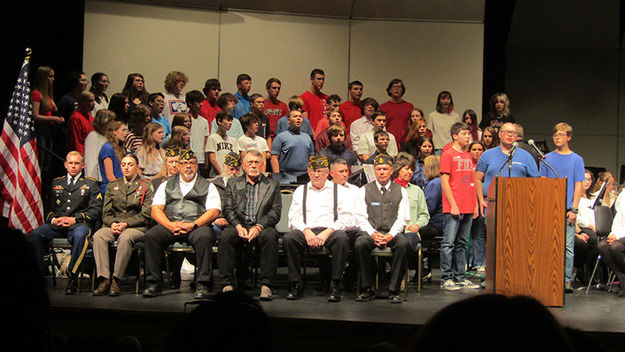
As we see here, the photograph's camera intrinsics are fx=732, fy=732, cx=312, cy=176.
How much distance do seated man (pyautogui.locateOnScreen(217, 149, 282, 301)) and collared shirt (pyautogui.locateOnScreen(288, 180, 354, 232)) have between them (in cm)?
17

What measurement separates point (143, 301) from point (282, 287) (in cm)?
149

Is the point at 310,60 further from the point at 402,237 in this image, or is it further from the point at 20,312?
the point at 20,312

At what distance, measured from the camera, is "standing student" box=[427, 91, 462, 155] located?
385 inches

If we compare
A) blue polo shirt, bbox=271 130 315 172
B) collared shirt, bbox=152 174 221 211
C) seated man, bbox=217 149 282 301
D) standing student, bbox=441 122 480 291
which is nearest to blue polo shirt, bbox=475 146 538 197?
standing student, bbox=441 122 480 291

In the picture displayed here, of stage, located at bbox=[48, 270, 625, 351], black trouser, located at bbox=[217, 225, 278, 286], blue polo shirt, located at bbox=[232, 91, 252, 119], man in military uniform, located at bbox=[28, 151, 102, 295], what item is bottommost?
stage, located at bbox=[48, 270, 625, 351]

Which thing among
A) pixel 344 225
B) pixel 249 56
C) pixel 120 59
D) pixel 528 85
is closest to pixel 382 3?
pixel 249 56

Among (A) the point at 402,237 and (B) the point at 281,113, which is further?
(B) the point at 281,113

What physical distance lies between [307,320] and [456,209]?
7.54 ft

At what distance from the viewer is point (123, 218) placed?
21.6 feet

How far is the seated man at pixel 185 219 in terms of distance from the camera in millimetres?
6180

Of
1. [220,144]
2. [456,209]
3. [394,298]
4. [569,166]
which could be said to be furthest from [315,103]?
[394,298]

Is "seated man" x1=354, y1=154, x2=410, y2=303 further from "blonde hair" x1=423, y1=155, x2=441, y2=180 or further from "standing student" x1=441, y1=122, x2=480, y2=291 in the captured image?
"blonde hair" x1=423, y1=155, x2=441, y2=180

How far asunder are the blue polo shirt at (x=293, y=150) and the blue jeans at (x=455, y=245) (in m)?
2.16

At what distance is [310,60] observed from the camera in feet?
37.5
